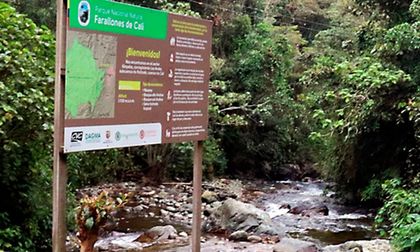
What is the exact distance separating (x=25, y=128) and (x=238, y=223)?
4531 mm

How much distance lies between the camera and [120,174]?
512 inches

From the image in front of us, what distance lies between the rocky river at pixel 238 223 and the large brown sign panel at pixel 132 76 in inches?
126

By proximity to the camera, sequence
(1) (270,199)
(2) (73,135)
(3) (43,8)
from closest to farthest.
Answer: (2) (73,135) → (1) (270,199) → (3) (43,8)

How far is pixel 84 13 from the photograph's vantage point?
3.06 meters

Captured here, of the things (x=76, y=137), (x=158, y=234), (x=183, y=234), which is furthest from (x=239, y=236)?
(x=76, y=137)

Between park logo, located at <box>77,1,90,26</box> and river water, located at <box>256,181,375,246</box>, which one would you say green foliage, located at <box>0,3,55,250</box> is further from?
river water, located at <box>256,181,375,246</box>

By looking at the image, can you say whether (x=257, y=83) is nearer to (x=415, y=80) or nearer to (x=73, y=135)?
(x=415, y=80)

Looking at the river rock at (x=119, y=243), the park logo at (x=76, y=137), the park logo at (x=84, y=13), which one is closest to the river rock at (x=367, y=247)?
the river rock at (x=119, y=243)

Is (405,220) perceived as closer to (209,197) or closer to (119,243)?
(119,243)

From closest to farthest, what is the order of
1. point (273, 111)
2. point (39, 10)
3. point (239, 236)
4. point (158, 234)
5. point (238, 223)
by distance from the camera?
1. point (158, 234)
2. point (239, 236)
3. point (238, 223)
4. point (39, 10)
5. point (273, 111)

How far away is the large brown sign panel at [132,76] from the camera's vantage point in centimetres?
306

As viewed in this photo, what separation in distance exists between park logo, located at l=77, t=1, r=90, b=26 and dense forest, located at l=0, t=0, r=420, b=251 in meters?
1.57

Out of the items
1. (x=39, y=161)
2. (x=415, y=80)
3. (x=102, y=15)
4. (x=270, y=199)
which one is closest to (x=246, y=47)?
(x=270, y=199)

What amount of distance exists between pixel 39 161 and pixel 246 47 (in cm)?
1096
